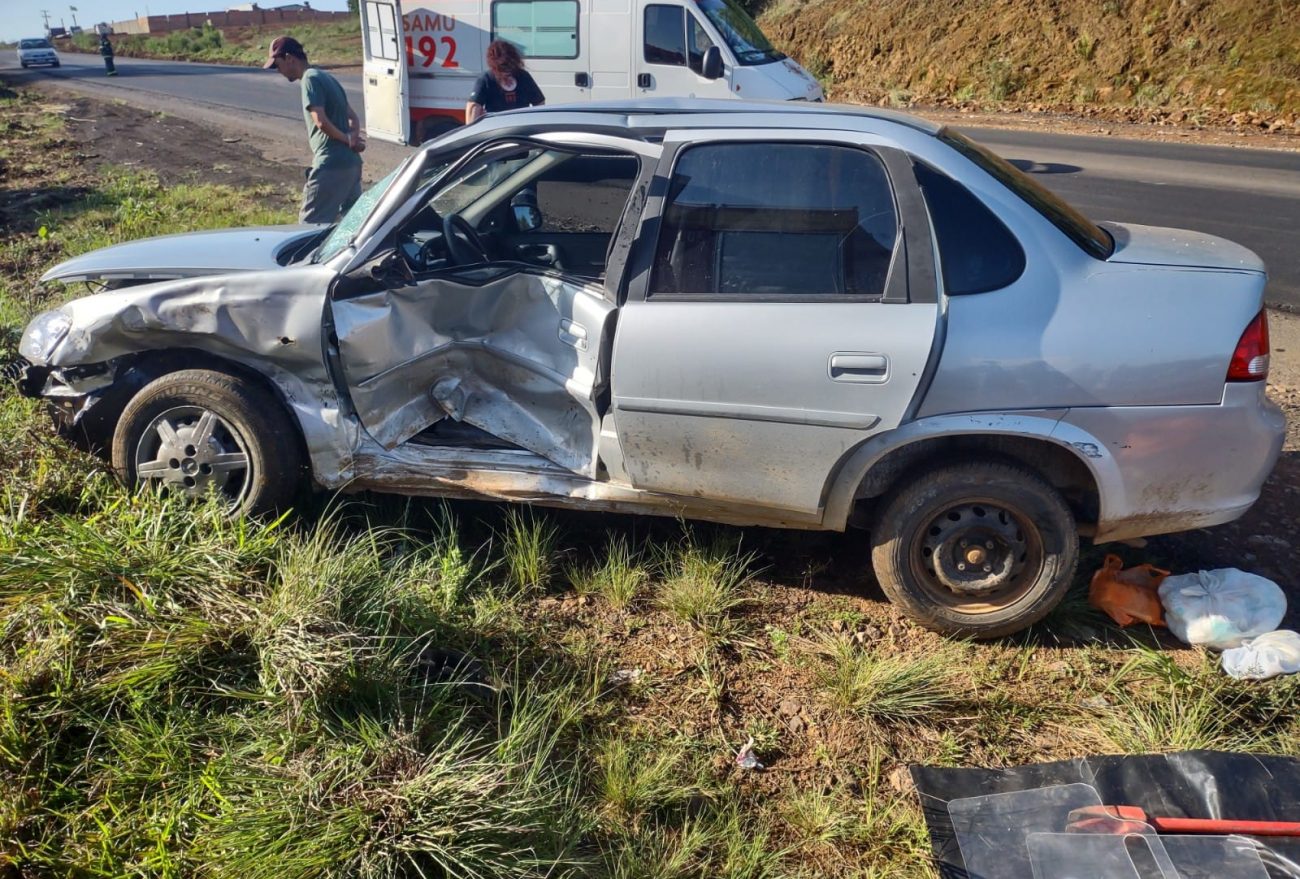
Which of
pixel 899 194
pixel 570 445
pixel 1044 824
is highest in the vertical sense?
pixel 899 194

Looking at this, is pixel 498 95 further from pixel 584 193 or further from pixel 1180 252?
pixel 1180 252

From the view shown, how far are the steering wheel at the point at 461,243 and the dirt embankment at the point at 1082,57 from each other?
1638 cm

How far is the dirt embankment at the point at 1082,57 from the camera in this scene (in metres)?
17.5

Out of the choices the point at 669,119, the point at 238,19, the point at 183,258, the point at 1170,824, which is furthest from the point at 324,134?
the point at 238,19

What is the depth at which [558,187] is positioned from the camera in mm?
5156

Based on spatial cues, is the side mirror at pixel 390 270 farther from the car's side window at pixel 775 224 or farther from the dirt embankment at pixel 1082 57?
the dirt embankment at pixel 1082 57

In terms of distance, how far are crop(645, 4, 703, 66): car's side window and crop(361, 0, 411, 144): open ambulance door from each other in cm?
313

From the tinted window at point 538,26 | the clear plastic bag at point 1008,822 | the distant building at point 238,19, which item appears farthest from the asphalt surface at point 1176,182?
the distant building at point 238,19

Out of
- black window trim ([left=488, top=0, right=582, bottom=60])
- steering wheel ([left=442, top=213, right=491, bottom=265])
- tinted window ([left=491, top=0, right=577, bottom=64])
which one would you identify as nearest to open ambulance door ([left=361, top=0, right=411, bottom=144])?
black window trim ([left=488, top=0, right=582, bottom=60])

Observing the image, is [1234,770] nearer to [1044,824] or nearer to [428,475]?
[1044,824]

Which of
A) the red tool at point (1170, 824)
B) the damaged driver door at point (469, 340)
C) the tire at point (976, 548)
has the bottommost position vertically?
the red tool at point (1170, 824)

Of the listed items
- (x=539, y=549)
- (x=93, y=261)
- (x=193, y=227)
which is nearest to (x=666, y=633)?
(x=539, y=549)

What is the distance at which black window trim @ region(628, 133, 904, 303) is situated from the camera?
3365mm

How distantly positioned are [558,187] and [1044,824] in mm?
3724
